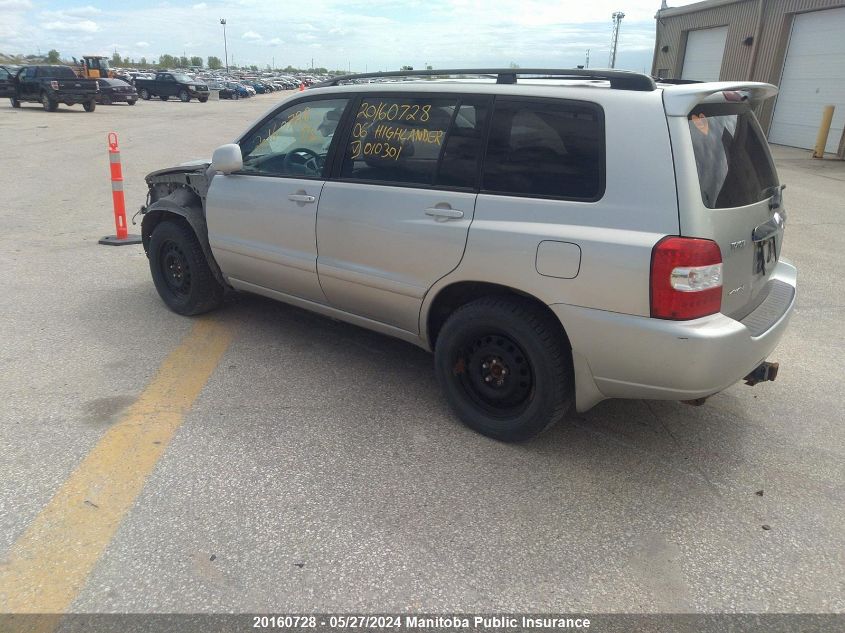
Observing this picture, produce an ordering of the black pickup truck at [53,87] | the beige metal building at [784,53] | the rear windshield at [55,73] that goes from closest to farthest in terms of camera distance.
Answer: the beige metal building at [784,53] < the black pickup truck at [53,87] < the rear windshield at [55,73]

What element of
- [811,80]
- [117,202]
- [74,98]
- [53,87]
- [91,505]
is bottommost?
[91,505]

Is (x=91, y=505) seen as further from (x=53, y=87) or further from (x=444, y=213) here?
(x=53, y=87)

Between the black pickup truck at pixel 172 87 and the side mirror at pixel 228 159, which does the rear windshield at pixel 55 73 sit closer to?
the black pickup truck at pixel 172 87

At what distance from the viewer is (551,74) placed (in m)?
3.15

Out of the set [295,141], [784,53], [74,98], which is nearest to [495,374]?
[295,141]

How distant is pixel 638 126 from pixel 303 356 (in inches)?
101

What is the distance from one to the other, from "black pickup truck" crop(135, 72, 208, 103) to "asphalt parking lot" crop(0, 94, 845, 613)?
39480 millimetres

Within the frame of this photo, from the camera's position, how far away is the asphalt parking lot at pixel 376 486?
91.7 inches

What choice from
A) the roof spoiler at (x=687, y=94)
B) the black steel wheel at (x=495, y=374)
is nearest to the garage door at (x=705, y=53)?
the roof spoiler at (x=687, y=94)

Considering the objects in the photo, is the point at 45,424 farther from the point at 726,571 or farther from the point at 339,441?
the point at 726,571

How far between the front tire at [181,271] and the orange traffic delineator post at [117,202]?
7.62 ft

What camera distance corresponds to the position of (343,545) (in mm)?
2518

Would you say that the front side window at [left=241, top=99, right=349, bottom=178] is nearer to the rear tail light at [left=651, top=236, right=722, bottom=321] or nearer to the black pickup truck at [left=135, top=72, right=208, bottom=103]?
the rear tail light at [left=651, top=236, right=722, bottom=321]

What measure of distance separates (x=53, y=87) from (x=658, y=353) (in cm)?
2998
